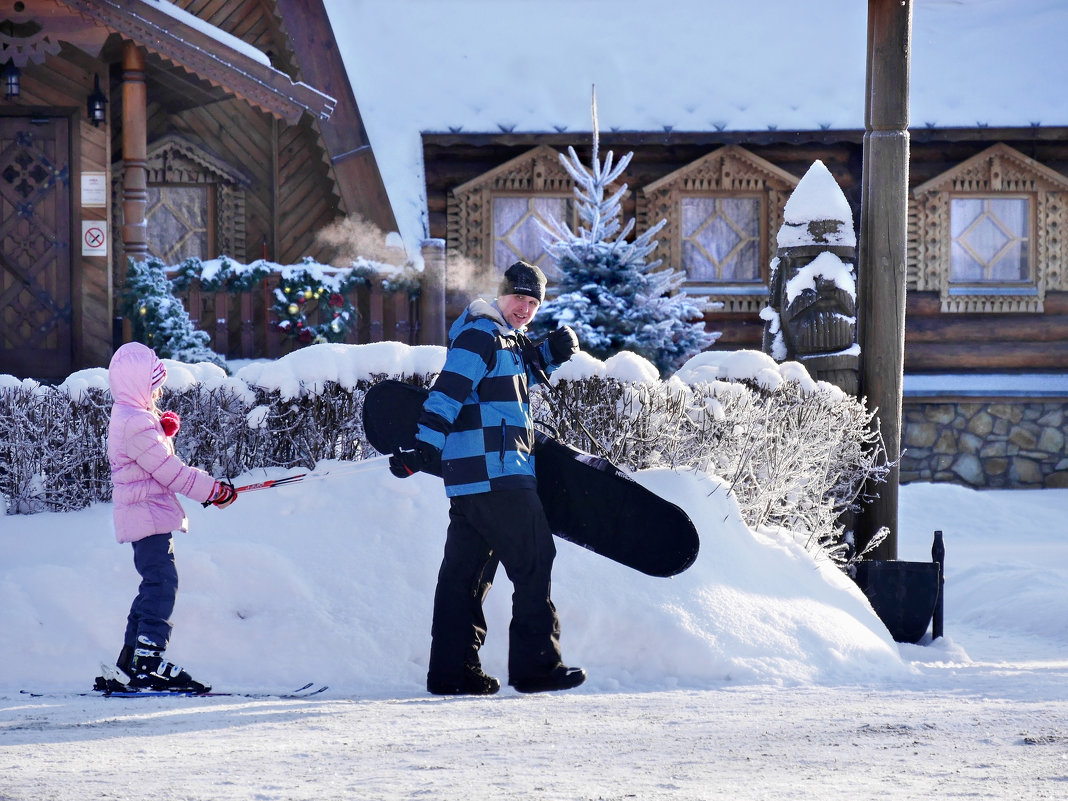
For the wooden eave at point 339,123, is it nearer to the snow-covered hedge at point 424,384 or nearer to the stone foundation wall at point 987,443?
the snow-covered hedge at point 424,384

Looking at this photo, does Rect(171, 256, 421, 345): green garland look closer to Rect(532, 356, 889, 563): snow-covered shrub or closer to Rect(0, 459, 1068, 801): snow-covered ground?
Rect(0, 459, 1068, 801): snow-covered ground

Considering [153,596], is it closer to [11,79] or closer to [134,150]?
[134,150]

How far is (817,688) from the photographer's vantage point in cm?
556

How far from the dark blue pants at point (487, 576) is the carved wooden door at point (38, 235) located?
8.02 m

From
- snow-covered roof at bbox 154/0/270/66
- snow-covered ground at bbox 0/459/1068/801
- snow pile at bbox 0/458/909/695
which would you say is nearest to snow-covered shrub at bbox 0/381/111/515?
snow-covered ground at bbox 0/459/1068/801

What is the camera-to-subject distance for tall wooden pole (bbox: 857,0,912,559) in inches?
327

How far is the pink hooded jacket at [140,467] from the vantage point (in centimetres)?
539

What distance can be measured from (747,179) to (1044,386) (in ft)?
13.5

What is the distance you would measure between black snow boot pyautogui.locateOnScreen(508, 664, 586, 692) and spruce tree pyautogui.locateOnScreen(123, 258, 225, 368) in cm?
626

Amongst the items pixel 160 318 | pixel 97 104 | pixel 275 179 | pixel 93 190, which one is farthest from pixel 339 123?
pixel 160 318

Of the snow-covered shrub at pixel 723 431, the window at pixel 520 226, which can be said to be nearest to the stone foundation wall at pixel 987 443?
the window at pixel 520 226

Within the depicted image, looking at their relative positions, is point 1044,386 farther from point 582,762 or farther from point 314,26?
point 582,762

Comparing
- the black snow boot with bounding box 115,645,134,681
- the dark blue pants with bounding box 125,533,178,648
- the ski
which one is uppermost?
the dark blue pants with bounding box 125,533,178,648

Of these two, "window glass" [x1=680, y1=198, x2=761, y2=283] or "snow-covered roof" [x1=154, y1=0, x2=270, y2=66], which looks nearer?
"snow-covered roof" [x1=154, y1=0, x2=270, y2=66]
